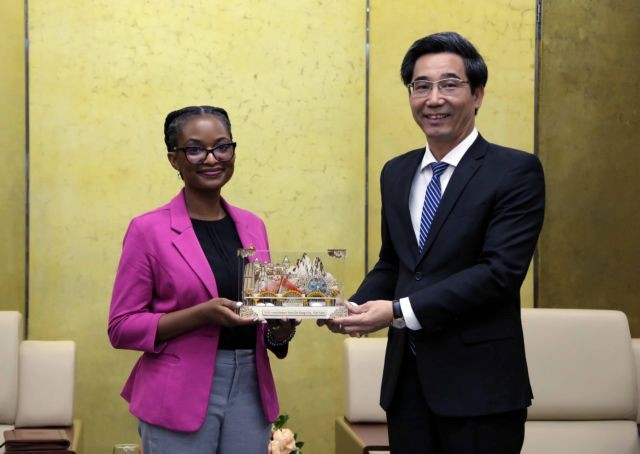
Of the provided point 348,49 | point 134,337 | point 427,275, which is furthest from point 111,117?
point 427,275

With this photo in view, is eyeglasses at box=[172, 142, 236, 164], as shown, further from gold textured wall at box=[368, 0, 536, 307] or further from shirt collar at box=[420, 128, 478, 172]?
gold textured wall at box=[368, 0, 536, 307]

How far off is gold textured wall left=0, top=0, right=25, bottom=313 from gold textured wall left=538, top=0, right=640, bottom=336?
250 cm

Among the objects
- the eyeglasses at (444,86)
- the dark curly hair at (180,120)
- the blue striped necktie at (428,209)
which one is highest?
the eyeglasses at (444,86)

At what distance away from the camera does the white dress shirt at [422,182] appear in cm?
260

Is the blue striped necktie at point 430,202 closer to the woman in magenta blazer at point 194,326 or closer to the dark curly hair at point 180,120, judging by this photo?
the woman in magenta blazer at point 194,326

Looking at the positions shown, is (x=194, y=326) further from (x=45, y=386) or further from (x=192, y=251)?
(x=45, y=386)

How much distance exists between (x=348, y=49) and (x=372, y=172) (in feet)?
2.05

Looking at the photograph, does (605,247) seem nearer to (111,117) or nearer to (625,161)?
(625,161)

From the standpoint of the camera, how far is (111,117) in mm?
4875

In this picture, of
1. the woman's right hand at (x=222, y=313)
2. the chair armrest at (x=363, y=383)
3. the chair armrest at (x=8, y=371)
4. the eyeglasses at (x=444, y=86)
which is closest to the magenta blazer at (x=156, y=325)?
the woman's right hand at (x=222, y=313)

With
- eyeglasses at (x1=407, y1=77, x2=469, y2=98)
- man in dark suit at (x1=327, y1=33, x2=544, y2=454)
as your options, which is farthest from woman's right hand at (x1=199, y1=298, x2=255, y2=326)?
eyeglasses at (x1=407, y1=77, x2=469, y2=98)

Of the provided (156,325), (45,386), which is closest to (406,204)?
(156,325)

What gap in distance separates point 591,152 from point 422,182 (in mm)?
2348

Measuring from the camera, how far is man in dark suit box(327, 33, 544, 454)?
8.29 ft
